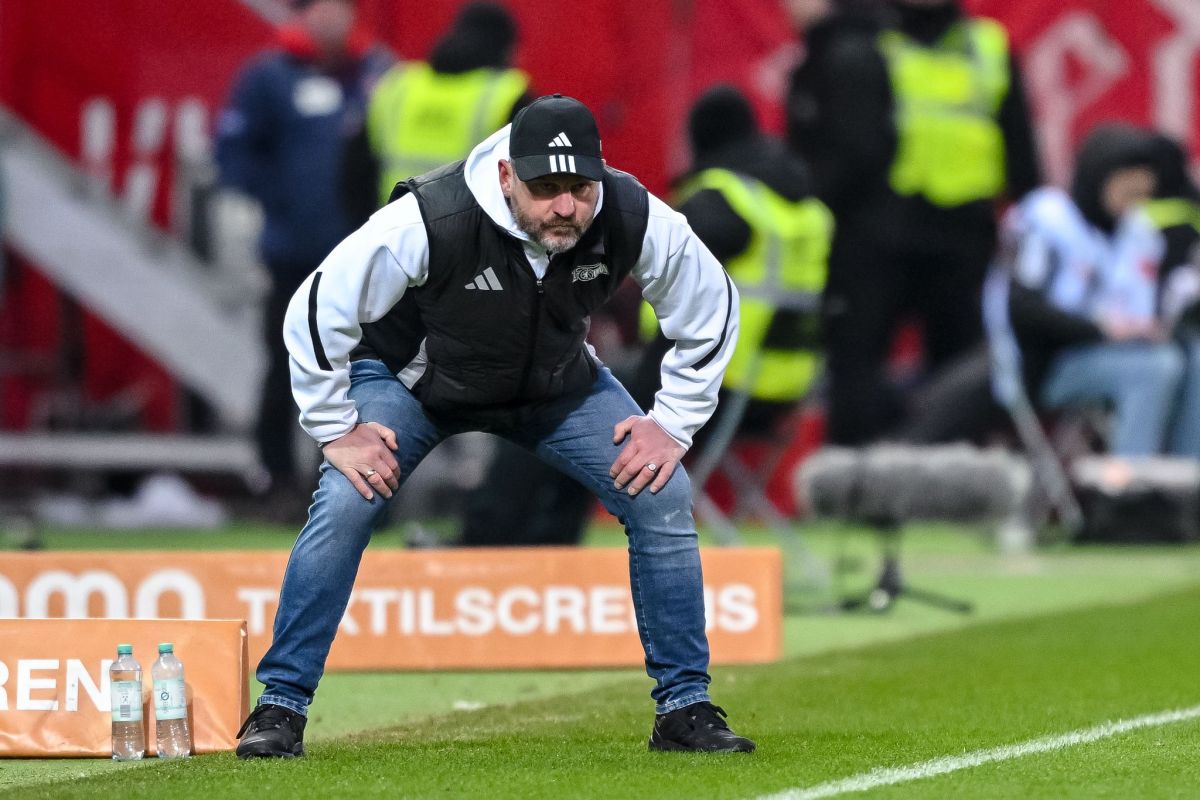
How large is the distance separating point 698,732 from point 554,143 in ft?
5.17

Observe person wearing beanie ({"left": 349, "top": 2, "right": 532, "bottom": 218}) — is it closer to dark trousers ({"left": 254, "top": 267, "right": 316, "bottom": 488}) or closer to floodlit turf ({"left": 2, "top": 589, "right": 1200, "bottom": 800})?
dark trousers ({"left": 254, "top": 267, "right": 316, "bottom": 488})

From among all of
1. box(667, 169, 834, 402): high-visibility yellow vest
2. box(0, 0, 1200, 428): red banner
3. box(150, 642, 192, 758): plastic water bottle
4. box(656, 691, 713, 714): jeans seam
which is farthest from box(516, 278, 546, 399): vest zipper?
box(0, 0, 1200, 428): red banner

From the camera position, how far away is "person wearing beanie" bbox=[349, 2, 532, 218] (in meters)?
11.7

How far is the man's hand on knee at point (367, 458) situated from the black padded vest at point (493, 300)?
0.66 ft

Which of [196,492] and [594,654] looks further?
[196,492]

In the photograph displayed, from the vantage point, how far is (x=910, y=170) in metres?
13.3

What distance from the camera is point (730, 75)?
588 inches

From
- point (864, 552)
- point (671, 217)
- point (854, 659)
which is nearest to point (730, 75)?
point (864, 552)

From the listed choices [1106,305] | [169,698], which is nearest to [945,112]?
[1106,305]

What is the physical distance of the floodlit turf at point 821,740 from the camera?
521cm

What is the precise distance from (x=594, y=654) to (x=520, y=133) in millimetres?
2967

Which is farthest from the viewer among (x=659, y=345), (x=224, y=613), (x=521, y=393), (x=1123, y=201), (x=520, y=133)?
(x=1123, y=201)

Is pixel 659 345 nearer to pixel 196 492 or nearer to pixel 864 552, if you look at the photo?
pixel 864 552

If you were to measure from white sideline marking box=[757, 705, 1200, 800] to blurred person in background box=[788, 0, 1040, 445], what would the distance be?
6658 millimetres
